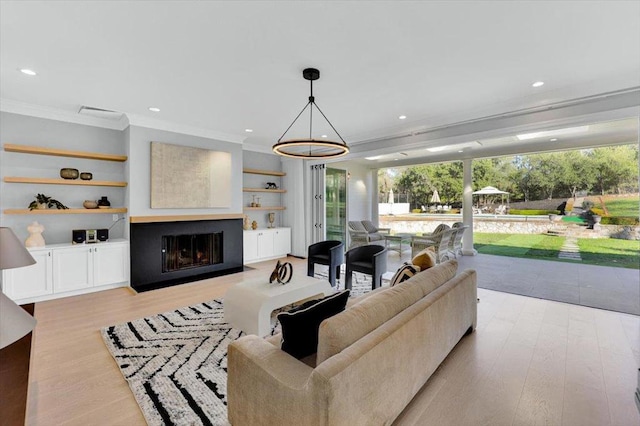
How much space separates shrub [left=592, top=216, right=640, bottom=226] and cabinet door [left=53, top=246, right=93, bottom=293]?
365 inches

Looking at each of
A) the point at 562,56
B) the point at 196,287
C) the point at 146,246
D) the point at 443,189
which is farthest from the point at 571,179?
the point at 146,246

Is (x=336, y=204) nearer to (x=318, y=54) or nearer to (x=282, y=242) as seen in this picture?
(x=282, y=242)

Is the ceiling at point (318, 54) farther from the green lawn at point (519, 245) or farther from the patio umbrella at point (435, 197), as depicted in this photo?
the patio umbrella at point (435, 197)

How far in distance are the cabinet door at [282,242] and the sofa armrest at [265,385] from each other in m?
5.45

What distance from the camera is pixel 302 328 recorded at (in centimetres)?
176

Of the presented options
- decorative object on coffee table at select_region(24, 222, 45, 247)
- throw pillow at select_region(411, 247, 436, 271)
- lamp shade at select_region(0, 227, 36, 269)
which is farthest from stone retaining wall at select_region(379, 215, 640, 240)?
lamp shade at select_region(0, 227, 36, 269)

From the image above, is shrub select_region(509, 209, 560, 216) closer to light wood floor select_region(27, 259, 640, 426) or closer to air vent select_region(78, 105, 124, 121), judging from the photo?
light wood floor select_region(27, 259, 640, 426)

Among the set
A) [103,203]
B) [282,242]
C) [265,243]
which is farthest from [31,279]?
[282,242]

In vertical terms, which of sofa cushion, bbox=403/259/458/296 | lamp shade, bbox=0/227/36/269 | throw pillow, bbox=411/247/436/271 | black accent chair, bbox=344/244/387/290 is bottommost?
black accent chair, bbox=344/244/387/290

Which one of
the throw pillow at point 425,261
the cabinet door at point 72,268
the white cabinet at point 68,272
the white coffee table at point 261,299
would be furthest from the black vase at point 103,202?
the throw pillow at point 425,261

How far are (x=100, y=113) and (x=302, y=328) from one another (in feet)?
16.2

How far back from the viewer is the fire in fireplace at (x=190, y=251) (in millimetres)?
5254

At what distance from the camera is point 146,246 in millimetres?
4941

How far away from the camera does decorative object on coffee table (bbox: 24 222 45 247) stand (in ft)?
13.6
